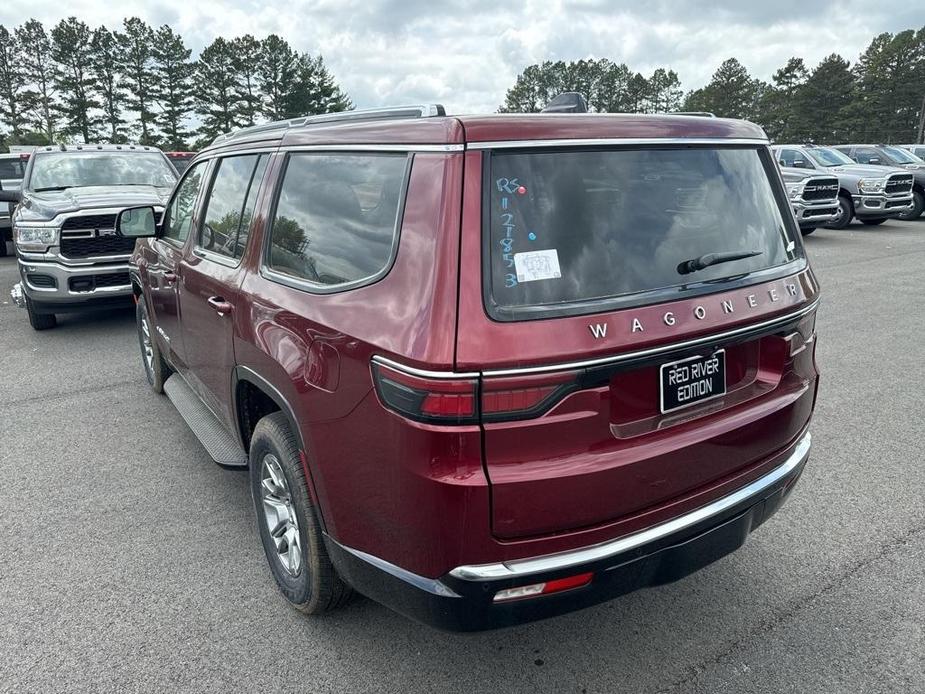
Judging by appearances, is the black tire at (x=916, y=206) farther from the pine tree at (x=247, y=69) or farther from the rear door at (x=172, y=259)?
the pine tree at (x=247, y=69)

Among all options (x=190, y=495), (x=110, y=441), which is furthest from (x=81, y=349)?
(x=190, y=495)

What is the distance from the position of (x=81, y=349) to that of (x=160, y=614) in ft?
16.0

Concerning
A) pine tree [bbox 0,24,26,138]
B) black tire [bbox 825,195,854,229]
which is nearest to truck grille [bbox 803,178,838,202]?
black tire [bbox 825,195,854,229]

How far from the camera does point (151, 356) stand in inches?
211

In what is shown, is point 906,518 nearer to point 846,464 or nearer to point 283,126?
point 846,464

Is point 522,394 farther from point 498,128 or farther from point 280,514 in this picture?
point 280,514

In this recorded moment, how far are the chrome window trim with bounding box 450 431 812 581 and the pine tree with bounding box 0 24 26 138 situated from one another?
240 feet

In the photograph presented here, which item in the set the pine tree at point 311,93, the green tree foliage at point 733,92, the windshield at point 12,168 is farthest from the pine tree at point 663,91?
the windshield at point 12,168

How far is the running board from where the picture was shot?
3.27 metres

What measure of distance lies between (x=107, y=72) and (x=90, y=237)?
66432 mm

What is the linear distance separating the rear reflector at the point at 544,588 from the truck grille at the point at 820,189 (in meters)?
15.4

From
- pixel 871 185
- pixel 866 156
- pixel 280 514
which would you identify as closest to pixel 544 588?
pixel 280 514

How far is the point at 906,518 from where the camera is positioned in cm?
339

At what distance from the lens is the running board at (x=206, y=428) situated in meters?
3.27
